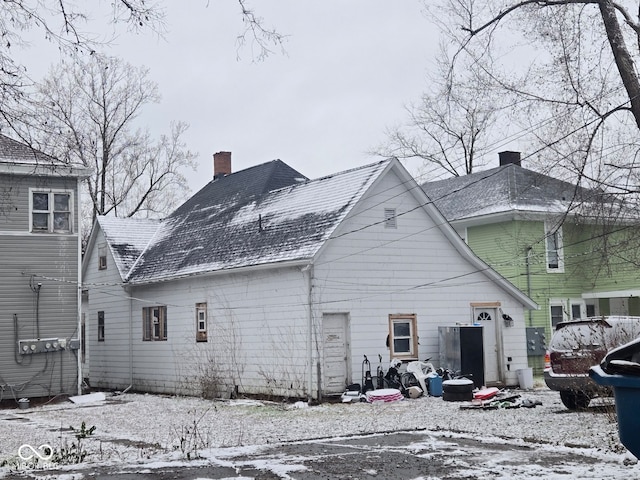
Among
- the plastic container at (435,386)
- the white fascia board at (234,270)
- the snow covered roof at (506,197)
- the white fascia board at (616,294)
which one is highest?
the snow covered roof at (506,197)

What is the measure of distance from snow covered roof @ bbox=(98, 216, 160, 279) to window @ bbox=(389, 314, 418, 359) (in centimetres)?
1049

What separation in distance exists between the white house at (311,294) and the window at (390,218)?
0.10 feet

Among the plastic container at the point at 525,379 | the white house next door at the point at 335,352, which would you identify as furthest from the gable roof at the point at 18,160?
the plastic container at the point at 525,379

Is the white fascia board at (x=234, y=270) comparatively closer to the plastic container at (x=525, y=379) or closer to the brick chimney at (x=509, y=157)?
the plastic container at (x=525, y=379)

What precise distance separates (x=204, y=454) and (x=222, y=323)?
11882 mm

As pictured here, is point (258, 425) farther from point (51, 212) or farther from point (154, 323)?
point (154, 323)

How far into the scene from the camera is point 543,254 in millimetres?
29016

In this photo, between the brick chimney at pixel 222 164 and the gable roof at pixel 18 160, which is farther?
the brick chimney at pixel 222 164

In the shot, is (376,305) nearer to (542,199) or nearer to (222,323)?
(222,323)

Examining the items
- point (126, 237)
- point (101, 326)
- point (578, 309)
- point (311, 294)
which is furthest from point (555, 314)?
point (101, 326)

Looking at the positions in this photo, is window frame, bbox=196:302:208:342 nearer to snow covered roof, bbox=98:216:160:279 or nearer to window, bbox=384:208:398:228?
snow covered roof, bbox=98:216:160:279

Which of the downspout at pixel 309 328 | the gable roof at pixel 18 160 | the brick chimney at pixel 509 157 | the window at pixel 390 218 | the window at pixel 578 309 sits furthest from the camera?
the brick chimney at pixel 509 157

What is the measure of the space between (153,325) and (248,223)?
194 inches

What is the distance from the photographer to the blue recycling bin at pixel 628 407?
712cm
